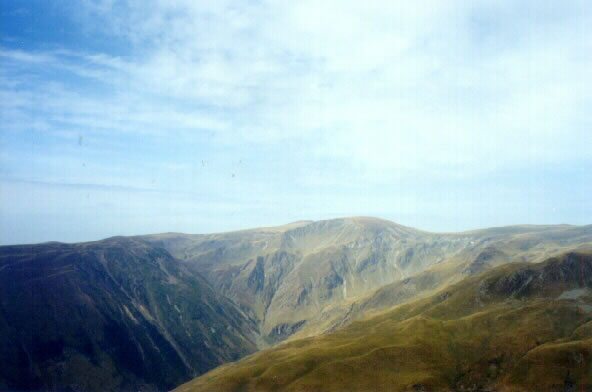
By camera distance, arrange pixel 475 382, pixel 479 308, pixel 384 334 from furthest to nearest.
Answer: pixel 479 308, pixel 384 334, pixel 475 382

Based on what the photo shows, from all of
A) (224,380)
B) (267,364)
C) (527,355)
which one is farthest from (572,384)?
(224,380)

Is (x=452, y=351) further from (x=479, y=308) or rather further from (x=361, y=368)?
(x=479, y=308)

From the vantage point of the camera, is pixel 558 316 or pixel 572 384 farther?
pixel 558 316

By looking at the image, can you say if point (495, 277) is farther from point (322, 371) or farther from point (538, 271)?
point (322, 371)

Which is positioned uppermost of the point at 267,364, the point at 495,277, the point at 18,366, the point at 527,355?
the point at 495,277

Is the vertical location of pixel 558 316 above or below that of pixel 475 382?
above

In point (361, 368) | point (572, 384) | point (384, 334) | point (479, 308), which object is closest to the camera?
point (572, 384)
